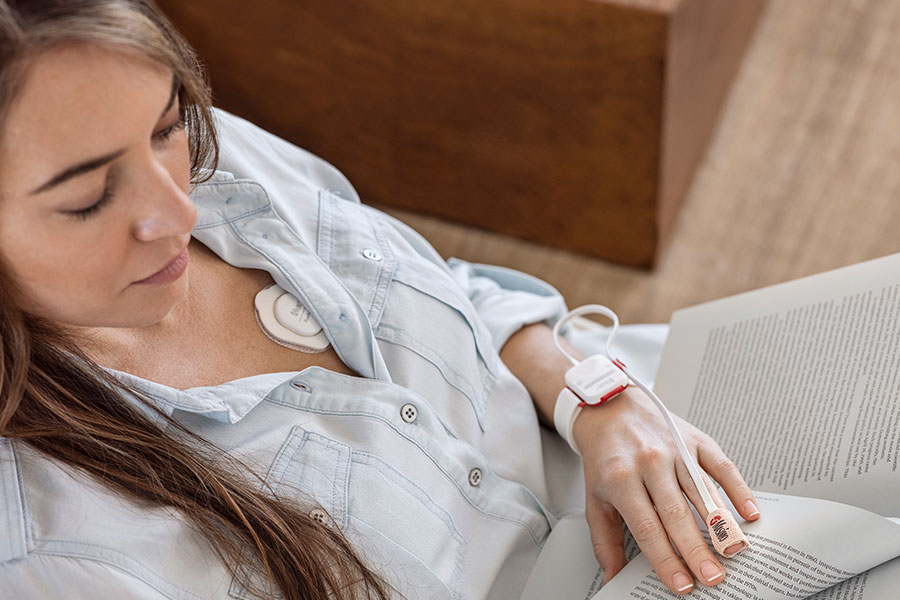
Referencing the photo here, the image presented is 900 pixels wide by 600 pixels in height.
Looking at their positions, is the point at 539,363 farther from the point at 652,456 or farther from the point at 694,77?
the point at 694,77

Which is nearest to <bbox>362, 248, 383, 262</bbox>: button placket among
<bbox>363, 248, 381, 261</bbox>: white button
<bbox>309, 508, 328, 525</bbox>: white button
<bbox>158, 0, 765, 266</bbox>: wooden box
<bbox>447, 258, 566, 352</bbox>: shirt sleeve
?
<bbox>363, 248, 381, 261</bbox>: white button

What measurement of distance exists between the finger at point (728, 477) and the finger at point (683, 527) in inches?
1.2

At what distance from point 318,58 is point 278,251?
74 cm

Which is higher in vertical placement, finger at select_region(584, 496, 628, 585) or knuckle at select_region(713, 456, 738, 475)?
knuckle at select_region(713, 456, 738, 475)

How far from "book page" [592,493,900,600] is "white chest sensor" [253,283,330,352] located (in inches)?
13.9

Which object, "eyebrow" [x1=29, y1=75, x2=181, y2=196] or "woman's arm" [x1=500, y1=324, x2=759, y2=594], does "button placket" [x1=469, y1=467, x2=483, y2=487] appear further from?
"eyebrow" [x1=29, y1=75, x2=181, y2=196]

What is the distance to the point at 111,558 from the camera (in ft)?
2.06

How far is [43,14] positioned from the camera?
53 centimetres

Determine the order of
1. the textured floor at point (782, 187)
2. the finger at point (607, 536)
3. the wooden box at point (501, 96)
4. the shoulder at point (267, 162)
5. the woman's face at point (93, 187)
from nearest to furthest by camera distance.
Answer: the woman's face at point (93, 187)
the finger at point (607, 536)
the shoulder at point (267, 162)
the wooden box at point (501, 96)
the textured floor at point (782, 187)

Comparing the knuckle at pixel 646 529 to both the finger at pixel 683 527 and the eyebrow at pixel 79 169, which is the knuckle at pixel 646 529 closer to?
the finger at pixel 683 527

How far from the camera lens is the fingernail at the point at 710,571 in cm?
68

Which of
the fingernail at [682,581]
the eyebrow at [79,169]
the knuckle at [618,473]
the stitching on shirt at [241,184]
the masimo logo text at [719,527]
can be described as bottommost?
the fingernail at [682,581]

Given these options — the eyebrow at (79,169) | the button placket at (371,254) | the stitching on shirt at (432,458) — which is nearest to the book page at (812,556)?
the stitching on shirt at (432,458)

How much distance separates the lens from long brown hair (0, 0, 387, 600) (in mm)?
625
